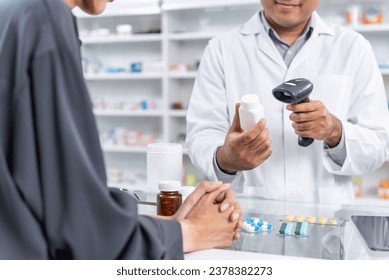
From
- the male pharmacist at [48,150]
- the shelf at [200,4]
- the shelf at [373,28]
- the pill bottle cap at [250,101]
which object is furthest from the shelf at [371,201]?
the male pharmacist at [48,150]

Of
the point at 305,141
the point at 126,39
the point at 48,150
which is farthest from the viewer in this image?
the point at 126,39

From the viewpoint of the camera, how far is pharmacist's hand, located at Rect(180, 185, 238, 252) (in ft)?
3.48

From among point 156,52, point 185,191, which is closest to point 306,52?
point 185,191

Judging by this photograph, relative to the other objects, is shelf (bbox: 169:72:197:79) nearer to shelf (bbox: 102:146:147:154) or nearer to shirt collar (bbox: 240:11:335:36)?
shelf (bbox: 102:146:147:154)

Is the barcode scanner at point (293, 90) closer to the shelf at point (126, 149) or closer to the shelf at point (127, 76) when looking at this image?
the shelf at point (127, 76)

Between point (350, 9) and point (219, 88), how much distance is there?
6.61 ft

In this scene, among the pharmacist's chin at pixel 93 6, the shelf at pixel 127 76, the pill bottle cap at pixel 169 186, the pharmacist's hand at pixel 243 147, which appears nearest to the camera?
the pharmacist's chin at pixel 93 6

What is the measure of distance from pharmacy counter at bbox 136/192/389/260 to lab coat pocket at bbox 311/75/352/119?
1.50ft

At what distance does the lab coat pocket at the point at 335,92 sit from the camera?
1.87 metres

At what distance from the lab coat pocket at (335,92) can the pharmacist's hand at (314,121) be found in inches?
7.8

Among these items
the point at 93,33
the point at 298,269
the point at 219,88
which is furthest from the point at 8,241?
the point at 93,33

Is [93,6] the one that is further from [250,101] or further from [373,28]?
[373,28]

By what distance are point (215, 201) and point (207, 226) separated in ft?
0.28

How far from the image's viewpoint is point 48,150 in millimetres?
813
